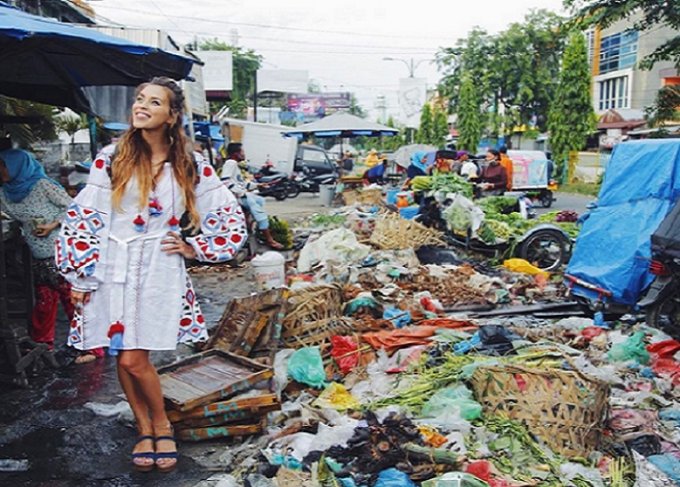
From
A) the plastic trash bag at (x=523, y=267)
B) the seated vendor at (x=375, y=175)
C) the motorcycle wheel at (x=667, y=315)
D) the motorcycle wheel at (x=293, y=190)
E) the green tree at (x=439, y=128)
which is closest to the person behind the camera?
the motorcycle wheel at (x=667, y=315)

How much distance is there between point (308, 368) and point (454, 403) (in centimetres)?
132

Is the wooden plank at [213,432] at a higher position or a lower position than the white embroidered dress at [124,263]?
lower

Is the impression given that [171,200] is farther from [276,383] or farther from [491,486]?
[491,486]

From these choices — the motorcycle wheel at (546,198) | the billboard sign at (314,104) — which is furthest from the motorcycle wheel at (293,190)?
the billboard sign at (314,104)

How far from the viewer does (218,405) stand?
432 cm

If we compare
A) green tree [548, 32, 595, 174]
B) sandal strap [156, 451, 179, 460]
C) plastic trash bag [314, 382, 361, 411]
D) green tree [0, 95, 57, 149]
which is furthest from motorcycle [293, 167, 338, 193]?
sandal strap [156, 451, 179, 460]

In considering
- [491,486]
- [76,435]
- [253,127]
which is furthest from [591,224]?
[253,127]

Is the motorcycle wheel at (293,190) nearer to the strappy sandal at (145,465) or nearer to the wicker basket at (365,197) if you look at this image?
the wicker basket at (365,197)

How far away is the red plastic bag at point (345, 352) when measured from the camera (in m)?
5.54

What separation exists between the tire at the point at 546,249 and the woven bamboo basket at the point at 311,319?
4848 millimetres

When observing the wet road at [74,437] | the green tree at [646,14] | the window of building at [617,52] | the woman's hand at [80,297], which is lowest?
the wet road at [74,437]

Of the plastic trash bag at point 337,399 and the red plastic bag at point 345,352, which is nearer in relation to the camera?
the plastic trash bag at point 337,399

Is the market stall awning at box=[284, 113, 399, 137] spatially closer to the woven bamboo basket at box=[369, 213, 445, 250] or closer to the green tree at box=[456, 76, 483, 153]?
the woven bamboo basket at box=[369, 213, 445, 250]

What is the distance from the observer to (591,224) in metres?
7.13
